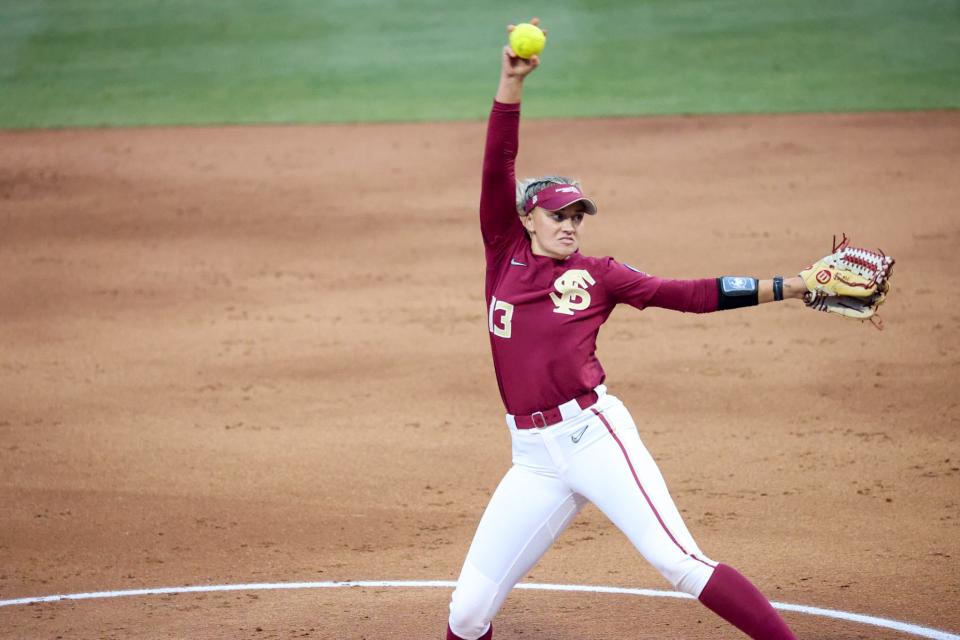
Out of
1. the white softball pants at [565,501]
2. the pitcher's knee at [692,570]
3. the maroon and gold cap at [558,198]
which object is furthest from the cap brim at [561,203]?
the pitcher's knee at [692,570]

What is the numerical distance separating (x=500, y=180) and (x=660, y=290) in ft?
2.35

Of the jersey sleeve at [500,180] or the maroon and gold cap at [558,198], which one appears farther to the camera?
the jersey sleeve at [500,180]

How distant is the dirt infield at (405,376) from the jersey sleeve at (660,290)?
1.62 m

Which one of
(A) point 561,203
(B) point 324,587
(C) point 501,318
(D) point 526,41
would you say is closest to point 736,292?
(A) point 561,203

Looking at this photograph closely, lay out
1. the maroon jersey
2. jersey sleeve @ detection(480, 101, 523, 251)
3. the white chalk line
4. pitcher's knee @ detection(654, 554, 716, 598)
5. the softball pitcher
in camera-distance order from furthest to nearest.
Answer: the white chalk line
jersey sleeve @ detection(480, 101, 523, 251)
the maroon jersey
the softball pitcher
pitcher's knee @ detection(654, 554, 716, 598)

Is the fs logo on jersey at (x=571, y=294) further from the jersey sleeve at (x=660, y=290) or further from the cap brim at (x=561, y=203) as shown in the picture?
the cap brim at (x=561, y=203)

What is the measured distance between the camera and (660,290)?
4.25 metres

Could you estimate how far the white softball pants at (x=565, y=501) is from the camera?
4066mm

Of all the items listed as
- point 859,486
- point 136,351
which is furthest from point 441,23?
point 859,486

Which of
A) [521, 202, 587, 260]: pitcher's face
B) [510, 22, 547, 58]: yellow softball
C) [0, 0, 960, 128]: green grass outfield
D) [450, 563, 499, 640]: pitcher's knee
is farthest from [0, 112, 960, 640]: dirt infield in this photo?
[510, 22, 547, 58]: yellow softball

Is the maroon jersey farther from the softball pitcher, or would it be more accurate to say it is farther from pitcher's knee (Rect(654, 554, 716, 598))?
pitcher's knee (Rect(654, 554, 716, 598))

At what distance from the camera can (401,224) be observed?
1297 cm

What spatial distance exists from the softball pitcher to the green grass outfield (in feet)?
41.5

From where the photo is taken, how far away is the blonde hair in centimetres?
439
